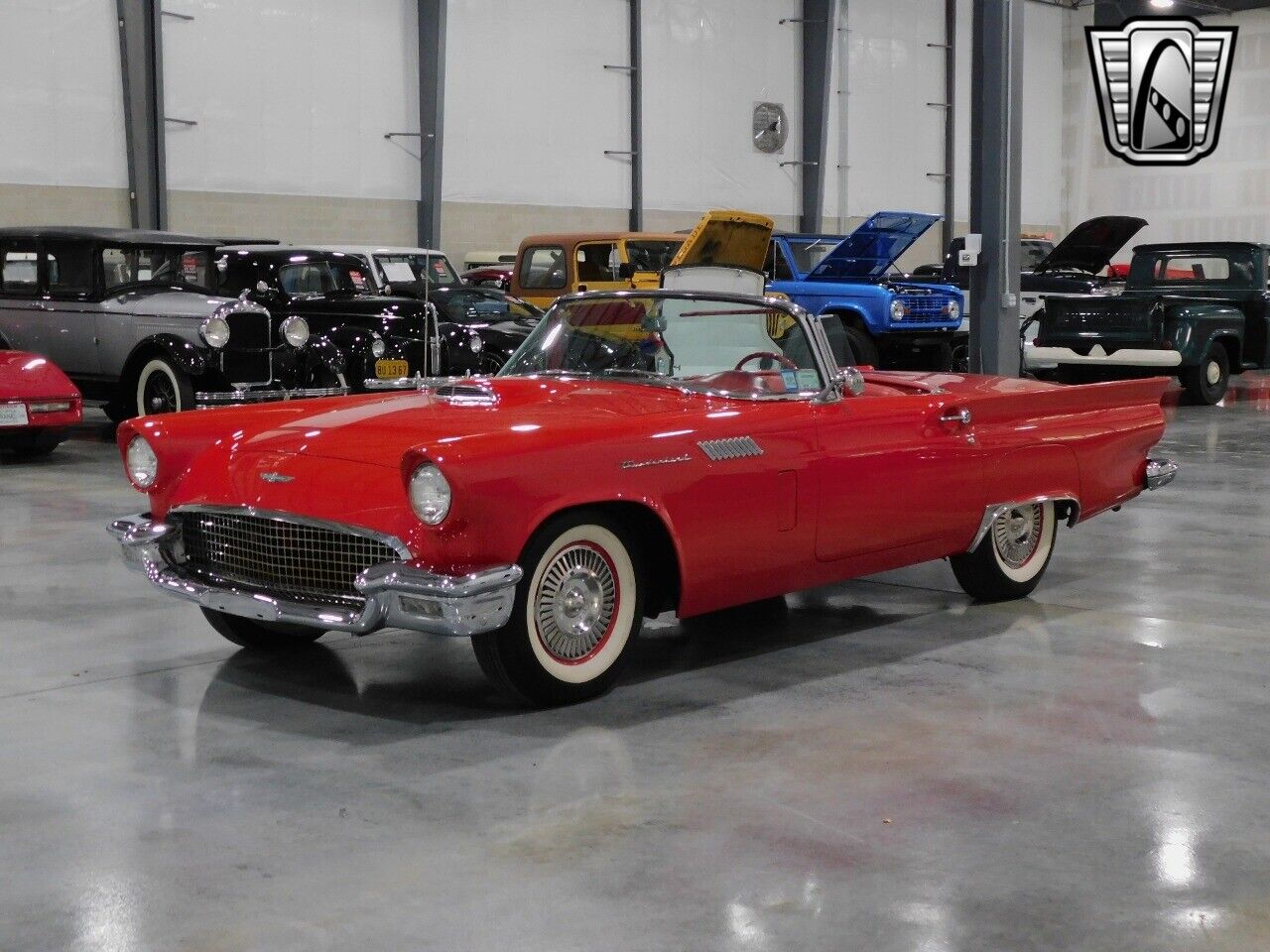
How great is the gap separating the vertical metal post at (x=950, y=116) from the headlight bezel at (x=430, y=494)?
82.1ft

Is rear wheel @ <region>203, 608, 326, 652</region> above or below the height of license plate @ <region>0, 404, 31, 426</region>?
below

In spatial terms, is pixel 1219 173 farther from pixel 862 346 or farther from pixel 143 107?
pixel 143 107

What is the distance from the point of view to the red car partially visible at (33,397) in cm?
1038

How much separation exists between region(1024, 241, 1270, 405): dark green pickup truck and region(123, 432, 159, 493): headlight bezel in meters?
11.8

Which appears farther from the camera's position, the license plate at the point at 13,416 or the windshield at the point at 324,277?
the windshield at the point at 324,277

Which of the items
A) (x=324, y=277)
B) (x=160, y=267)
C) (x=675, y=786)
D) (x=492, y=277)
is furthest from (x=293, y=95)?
(x=675, y=786)

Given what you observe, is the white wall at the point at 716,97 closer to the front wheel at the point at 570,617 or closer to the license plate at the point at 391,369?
the license plate at the point at 391,369

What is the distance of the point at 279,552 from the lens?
4453 millimetres

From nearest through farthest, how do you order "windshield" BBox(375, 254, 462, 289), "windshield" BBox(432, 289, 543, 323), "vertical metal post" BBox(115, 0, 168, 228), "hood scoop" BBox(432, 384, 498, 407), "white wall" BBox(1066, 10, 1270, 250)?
"hood scoop" BBox(432, 384, 498, 407) < "windshield" BBox(375, 254, 462, 289) < "windshield" BBox(432, 289, 543, 323) < "vertical metal post" BBox(115, 0, 168, 228) < "white wall" BBox(1066, 10, 1270, 250)

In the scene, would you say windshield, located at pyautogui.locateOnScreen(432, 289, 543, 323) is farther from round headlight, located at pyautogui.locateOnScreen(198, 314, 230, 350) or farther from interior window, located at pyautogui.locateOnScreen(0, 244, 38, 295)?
interior window, located at pyautogui.locateOnScreen(0, 244, 38, 295)

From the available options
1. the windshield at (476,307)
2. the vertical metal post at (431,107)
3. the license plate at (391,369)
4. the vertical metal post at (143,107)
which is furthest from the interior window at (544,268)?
the license plate at (391,369)

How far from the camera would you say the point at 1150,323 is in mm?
14938

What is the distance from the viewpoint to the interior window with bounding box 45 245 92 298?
1195cm

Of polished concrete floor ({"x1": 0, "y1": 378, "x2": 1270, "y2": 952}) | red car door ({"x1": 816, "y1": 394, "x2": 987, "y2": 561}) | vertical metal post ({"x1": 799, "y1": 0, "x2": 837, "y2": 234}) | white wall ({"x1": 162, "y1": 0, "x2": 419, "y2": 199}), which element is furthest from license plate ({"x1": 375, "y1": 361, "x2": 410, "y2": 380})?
vertical metal post ({"x1": 799, "y1": 0, "x2": 837, "y2": 234})
